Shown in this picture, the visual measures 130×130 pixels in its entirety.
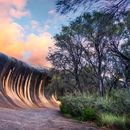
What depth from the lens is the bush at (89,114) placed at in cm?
1736

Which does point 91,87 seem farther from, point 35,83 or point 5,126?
point 5,126

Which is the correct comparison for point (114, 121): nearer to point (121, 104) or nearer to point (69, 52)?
point (121, 104)

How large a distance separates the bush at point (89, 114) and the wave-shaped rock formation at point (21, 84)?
13763 millimetres

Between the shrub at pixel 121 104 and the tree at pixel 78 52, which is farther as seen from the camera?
the tree at pixel 78 52

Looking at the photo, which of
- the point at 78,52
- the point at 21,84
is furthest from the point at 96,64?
the point at 21,84

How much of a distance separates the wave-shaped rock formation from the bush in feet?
45.2

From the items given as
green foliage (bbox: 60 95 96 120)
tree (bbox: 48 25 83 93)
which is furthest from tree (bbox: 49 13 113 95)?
green foliage (bbox: 60 95 96 120)

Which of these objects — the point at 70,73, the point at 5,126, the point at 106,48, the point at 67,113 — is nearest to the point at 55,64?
the point at 70,73

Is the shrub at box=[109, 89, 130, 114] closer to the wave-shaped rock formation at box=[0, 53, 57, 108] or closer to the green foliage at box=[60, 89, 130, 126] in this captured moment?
the green foliage at box=[60, 89, 130, 126]

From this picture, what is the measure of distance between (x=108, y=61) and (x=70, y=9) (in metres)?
23.9

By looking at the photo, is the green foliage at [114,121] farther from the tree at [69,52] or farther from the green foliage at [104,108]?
the tree at [69,52]

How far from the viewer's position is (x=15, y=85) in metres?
40.5

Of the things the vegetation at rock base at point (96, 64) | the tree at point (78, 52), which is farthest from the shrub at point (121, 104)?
the tree at point (78, 52)

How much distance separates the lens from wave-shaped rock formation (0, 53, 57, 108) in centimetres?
3517
